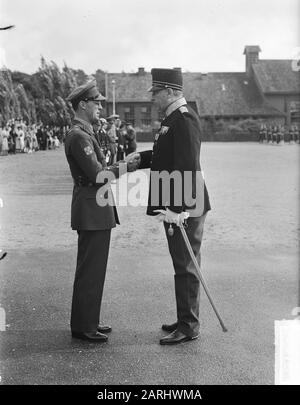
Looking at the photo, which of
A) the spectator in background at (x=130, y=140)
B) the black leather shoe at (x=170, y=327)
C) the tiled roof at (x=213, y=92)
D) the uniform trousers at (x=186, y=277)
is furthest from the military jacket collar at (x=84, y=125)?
the tiled roof at (x=213, y=92)

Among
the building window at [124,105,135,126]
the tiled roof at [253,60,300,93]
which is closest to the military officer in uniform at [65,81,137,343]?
the tiled roof at [253,60,300,93]

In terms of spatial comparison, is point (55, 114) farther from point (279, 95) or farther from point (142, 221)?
point (142, 221)

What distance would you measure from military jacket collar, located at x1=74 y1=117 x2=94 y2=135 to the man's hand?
376 mm

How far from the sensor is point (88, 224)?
183 inches

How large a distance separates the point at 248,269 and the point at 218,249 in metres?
1.05

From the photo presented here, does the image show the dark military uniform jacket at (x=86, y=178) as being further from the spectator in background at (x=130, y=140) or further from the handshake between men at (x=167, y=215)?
the spectator in background at (x=130, y=140)

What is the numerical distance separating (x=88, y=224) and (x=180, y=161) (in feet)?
2.85

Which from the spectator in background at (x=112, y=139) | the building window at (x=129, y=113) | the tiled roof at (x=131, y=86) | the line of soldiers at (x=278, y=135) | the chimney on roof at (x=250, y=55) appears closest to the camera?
the spectator in background at (x=112, y=139)

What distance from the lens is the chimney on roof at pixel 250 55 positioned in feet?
253

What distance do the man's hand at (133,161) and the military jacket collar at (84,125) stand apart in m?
0.38

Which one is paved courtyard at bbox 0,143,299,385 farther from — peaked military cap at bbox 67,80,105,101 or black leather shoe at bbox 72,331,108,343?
peaked military cap at bbox 67,80,105,101

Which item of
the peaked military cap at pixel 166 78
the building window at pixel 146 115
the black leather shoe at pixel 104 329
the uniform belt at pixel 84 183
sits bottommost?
the black leather shoe at pixel 104 329

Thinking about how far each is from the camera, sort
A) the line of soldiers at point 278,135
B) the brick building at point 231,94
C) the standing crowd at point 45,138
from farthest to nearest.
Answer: the brick building at point 231,94 → the line of soldiers at point 278,135 → the standing crowd at point 45,138

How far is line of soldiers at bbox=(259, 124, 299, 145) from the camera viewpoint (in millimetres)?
52375
